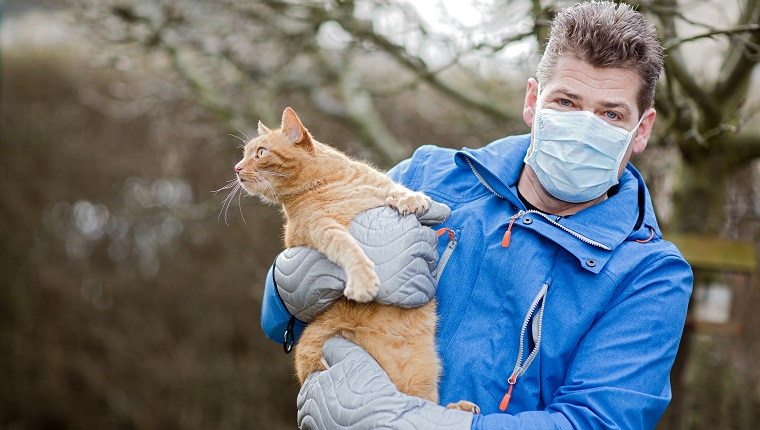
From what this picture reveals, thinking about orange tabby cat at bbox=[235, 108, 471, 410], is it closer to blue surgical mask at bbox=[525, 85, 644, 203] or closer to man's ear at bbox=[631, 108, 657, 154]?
blue surgical mask at bbox=[525, 85, 644, 203]

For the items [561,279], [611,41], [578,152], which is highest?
[611,41]

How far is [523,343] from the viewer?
2.08m

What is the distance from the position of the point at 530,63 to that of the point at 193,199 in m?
5.43

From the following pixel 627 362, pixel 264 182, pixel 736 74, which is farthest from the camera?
pixel 736 74

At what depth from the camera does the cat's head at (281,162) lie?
2504mm

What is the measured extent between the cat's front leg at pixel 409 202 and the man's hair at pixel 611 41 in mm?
595

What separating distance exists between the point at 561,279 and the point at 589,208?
0.29m

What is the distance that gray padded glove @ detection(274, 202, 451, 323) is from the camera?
2.16m

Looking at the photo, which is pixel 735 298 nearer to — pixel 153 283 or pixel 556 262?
pixel 556 262

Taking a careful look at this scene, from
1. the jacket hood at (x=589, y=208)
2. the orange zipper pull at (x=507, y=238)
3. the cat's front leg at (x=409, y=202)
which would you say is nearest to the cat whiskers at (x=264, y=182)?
the cat's front leg at (x=409, y=202)

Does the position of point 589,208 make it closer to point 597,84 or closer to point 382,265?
point 597,84

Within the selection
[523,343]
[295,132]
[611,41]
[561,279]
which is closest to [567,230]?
[561,279]

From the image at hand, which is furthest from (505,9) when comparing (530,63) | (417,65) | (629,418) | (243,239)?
(243,239)

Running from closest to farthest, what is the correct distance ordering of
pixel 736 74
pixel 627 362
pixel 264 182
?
pixel 627 362 → pixel 264 182 → pixel 736 74
